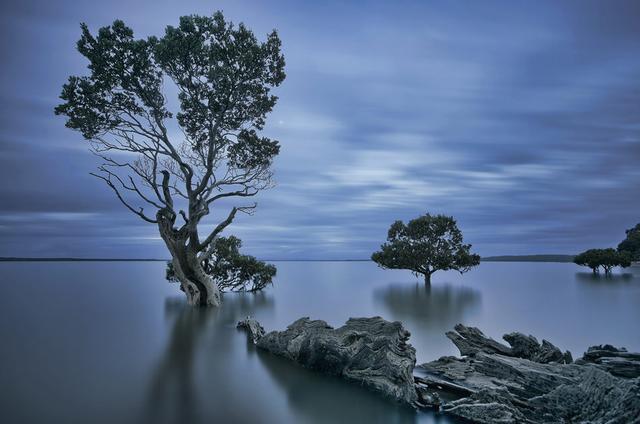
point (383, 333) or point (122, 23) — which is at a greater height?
point (122, 23)

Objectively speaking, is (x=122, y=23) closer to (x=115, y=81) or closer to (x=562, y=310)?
(x=115, y=81)

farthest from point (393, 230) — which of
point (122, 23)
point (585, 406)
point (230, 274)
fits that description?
point (585, 406)

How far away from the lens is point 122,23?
19.5 m

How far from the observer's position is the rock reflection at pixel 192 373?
21.1ft

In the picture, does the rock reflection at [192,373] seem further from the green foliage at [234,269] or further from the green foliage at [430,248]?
the green foliage at [430,248]

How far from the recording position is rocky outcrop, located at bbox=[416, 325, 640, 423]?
559 centimetres

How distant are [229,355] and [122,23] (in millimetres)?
17241

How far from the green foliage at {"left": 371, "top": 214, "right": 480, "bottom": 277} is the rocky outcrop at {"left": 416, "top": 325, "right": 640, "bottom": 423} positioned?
34.8 metres

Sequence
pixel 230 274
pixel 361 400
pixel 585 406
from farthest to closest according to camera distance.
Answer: pixel 230 274 < pixel 361 400 < pixel 585 406

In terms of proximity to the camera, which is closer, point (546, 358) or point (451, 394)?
point (451, 394)

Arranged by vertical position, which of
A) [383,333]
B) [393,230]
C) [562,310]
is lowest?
[562,310]

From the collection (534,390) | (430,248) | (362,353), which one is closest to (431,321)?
(362,353)

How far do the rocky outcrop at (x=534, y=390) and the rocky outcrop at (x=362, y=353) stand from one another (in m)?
0.50

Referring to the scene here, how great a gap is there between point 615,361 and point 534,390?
1.98m
